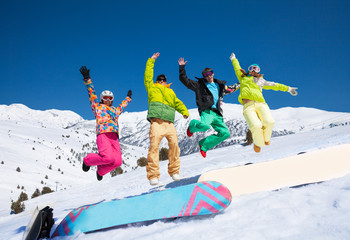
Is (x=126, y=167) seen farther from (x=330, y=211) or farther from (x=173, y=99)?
(x=330, y=211)

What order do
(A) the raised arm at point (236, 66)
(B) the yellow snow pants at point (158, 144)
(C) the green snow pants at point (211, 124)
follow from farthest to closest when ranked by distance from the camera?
1. (A) the raised arm at point (236, 66)
2. (C) the green snow pants at point (211, 124)
3. (B) the yellow snow pants at point (158, 144)

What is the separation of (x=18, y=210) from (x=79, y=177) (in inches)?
464

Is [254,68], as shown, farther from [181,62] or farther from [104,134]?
[104,134]

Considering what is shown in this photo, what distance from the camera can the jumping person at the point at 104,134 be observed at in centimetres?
462

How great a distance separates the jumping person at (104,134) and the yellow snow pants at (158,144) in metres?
0.69

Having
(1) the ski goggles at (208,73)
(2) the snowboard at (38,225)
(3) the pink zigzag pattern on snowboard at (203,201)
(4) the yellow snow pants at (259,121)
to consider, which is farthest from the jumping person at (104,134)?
(4) the yellow snow pants at (259,121)

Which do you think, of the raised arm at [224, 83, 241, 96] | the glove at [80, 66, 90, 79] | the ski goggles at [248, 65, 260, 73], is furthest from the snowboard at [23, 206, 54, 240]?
the ski goggles at [248, 65, 260, 73]

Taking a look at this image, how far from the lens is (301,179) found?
3281mm

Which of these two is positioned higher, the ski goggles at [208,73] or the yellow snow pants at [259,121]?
the ski goggles at [208,73]

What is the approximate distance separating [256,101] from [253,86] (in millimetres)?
336

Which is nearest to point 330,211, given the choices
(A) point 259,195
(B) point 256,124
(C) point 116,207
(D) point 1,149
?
(A) point 259,195

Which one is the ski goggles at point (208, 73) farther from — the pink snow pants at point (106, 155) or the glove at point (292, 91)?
the pink snow pants at point (106, 155)

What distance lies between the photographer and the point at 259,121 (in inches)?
195

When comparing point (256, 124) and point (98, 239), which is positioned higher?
point (256, 124)
